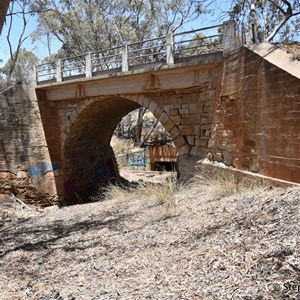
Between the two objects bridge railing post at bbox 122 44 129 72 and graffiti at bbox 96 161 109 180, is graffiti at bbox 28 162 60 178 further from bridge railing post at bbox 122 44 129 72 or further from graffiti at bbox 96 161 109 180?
bridge railing post at bbox 122 44 129 72

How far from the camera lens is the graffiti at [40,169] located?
475 inches

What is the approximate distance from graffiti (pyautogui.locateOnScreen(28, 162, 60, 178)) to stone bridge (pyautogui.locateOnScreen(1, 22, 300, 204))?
0.12ft

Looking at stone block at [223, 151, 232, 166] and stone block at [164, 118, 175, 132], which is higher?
stone block at [164, 118, 175, 132]

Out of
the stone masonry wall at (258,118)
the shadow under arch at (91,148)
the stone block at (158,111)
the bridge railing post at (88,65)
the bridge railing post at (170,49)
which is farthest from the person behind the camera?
the shadow under arch at (91,148)

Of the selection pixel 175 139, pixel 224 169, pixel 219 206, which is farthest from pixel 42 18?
Result: pixel 219 206

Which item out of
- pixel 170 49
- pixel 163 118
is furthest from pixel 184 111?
pixel 170 49

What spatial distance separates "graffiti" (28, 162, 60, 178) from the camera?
1207cm

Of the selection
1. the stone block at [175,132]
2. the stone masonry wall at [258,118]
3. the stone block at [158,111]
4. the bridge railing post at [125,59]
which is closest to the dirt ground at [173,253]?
the stone masonry wall at [258,118]

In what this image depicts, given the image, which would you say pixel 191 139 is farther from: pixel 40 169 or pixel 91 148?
pixel 91 148

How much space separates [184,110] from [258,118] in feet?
10.8

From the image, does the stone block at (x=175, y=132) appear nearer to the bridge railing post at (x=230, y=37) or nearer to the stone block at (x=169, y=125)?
the stone block at (x=169, y=125)

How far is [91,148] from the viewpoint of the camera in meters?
14.3

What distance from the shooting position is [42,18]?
23.0m

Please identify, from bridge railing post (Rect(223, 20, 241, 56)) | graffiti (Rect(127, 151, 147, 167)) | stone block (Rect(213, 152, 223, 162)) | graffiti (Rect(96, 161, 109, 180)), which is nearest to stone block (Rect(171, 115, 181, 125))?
stone block (Rect(213, 152, 223, 162))
